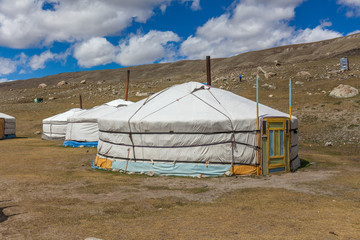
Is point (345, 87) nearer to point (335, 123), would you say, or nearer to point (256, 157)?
point (335, 123)

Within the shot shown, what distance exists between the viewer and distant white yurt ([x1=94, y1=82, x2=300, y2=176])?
824 cm

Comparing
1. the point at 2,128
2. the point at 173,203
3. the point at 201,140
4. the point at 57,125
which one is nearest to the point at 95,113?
the point at 57,125

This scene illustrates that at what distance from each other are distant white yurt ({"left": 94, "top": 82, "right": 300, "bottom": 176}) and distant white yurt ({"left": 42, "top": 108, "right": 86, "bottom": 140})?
11.7m

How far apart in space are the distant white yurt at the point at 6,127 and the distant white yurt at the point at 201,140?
1552 cm

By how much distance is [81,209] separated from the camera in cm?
536

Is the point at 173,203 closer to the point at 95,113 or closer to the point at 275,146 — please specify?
the point at 275,146

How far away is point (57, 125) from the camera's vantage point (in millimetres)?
20172

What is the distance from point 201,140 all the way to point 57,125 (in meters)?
14.6

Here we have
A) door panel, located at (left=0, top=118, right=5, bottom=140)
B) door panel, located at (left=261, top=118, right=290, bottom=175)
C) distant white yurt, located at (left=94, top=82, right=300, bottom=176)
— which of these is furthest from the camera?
door panel, located at (left=0, top=118, right=5, bottom=140)

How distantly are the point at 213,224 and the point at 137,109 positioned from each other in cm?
566

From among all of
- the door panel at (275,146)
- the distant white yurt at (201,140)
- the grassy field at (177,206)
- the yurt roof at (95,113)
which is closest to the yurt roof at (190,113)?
the distant white yurt at (201,140)

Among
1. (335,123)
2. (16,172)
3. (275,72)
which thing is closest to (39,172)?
(16,172)

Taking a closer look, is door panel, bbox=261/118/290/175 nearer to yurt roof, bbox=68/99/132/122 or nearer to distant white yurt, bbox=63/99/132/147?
yurt roof, bbox=68/99/132/122

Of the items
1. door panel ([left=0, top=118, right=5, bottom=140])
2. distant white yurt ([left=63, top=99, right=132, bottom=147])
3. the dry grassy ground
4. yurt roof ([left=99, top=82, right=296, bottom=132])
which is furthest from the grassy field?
door panel ([left=0, top=118, right=5, bottom=140])
